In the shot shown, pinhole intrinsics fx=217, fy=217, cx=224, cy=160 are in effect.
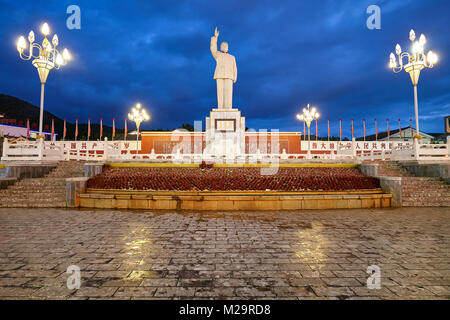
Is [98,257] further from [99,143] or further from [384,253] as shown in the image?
[99,143]

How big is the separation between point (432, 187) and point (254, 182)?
703cm

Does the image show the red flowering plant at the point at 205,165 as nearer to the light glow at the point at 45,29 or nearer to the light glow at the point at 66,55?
the light glow at the point at 66,55

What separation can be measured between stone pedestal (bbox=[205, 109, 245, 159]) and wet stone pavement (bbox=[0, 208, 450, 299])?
9398mm

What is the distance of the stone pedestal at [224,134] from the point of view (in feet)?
48.7

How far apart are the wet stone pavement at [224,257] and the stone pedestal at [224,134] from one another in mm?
9398

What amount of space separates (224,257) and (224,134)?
1224 centimetres

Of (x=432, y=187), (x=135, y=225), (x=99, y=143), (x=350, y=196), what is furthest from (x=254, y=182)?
(x=99, y=143)

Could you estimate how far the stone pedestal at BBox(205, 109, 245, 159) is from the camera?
14844 millimetres

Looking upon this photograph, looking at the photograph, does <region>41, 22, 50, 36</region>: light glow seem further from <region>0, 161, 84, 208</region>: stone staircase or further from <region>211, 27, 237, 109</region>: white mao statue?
<region>211, 27, 237, 109</region>: white mao statue

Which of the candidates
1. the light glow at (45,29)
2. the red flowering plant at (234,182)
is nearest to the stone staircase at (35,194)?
the red flowering plant at (234,182)

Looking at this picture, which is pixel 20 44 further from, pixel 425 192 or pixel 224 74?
pixel 425 192

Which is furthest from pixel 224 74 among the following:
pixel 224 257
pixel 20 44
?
pixel 224 257

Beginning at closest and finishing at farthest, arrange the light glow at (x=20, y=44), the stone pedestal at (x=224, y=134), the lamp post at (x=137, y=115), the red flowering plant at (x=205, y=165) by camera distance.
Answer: the red flowering plant at (x=205, y=165), the light glow at (x=20, y=44), the stone pedestal at (x=224, y=134), the lamp post at (x=137, y=115)

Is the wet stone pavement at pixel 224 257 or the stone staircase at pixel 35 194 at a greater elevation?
the stone staircase at pixel 35 194
